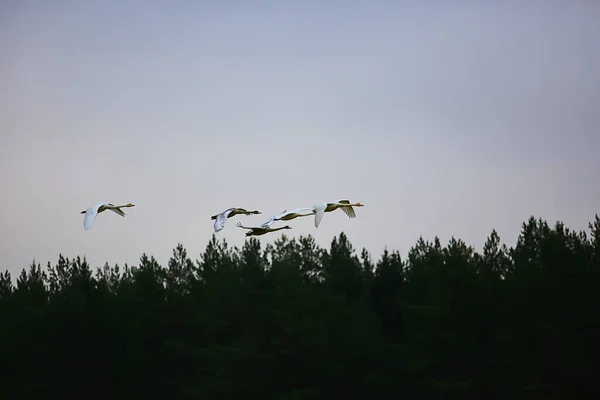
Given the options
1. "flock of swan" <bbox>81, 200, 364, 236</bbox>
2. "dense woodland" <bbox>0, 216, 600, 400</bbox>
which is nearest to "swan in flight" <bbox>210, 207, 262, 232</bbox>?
"flock of swan" <bbox>81, 200, 364, 236</bbox>

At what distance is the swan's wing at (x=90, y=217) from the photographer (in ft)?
74.2

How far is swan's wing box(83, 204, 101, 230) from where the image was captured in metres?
Result: 22.6

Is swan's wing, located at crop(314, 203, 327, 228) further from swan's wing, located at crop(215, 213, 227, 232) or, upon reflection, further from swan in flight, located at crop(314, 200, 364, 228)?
swan's wing, located at crop(215, 213, 227, 232)

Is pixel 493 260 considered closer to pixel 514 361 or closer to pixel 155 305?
pixel 514 361

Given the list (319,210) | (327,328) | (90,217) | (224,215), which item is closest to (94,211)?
(90,217)

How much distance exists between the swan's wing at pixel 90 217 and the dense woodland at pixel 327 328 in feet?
50.9

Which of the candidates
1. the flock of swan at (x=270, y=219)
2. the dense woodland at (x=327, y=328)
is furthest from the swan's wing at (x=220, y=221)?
the dense woodland at (x=327, y=328)

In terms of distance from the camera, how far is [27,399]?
42.6 m

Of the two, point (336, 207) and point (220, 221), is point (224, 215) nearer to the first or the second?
point (220, 221)

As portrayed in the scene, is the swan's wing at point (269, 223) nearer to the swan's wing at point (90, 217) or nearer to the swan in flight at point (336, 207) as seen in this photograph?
the swan in flight at point (336, 207)

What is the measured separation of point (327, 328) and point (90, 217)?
1674cm

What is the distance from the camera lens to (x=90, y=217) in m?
23.4

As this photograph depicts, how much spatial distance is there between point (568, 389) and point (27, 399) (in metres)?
23.8

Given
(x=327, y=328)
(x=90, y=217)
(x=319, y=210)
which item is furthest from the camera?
(x=327, y=328)
